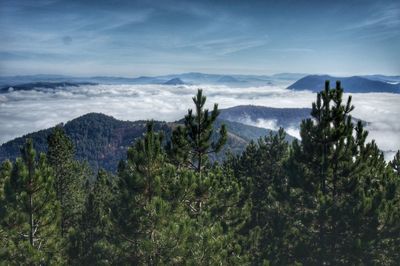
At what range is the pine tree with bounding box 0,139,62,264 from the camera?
22766 millimetres

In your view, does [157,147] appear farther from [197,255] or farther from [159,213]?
[197,255]

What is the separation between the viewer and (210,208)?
30.9 metres

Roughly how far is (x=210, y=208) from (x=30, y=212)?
13.4 metres

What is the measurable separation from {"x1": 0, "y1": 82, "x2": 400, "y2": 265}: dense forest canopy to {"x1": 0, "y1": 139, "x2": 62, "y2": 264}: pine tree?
0.22 ft

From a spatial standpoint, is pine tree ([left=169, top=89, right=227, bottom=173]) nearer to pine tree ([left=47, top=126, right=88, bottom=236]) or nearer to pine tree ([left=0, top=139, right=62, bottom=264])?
pine tree ([left=0, top=139, right=62, bottom=264])

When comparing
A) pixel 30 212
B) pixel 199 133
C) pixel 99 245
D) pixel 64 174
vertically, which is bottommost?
pixel 64 174

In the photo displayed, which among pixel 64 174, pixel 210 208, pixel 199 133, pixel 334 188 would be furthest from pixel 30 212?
pixel 64 174

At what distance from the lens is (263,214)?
3794 cm

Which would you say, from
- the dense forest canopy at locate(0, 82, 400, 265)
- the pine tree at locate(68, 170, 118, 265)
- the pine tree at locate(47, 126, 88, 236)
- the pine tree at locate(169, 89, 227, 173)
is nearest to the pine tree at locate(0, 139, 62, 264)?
the dense forest canopy at locate(0, 82, 400, 265)

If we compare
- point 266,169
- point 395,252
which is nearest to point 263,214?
point 266,169

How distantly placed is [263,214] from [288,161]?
9018 mm

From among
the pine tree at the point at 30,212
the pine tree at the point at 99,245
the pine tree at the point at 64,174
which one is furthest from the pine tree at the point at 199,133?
the pine tree at the point at 64,174

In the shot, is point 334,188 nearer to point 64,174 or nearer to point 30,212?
point 30,212

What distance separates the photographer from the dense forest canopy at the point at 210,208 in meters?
22.8
